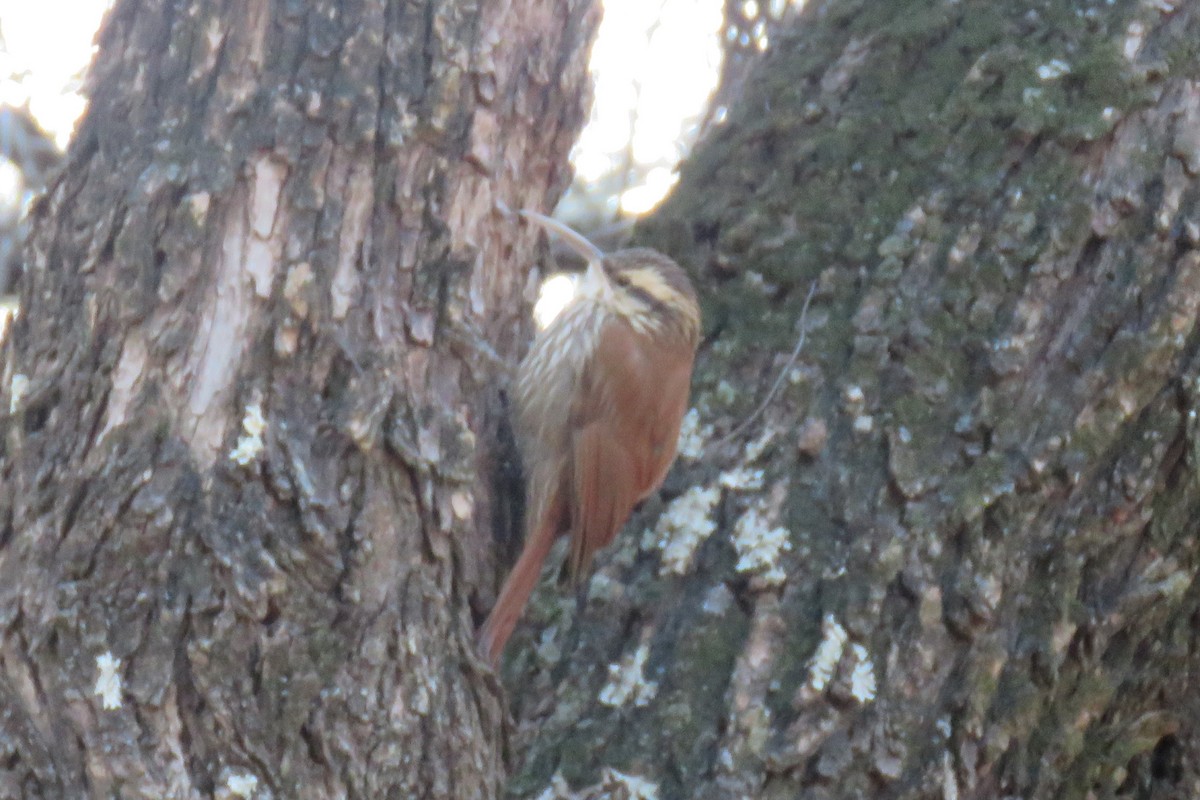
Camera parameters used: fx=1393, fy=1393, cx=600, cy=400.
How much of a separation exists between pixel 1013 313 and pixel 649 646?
0.97 m

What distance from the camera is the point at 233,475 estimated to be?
189 centimetres

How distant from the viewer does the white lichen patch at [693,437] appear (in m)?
2.87

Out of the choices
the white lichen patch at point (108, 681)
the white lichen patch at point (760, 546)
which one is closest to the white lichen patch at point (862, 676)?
the white lichen patch at point (760, 546)

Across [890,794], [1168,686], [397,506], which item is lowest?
[890,794]

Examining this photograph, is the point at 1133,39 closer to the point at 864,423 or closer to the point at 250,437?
the point at 864,423

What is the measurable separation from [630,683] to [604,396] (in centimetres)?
90

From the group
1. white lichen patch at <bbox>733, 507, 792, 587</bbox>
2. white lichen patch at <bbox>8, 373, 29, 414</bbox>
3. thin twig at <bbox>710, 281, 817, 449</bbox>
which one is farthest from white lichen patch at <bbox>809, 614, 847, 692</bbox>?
white lichen patch at <bbox>8, 373, 29, 414</bbox>

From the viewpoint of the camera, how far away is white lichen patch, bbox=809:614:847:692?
247 cm

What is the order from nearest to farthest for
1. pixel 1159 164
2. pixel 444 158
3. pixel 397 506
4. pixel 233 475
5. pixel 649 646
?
pixel 233 475 → pixel 397 506 → pixel 444 158 → pixel 649 646 → pixel 1159 164

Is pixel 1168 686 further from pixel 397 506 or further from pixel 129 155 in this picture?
pixel 129 155

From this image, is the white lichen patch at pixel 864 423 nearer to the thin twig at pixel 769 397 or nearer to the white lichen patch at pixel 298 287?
the thin twig at pixel 769 397

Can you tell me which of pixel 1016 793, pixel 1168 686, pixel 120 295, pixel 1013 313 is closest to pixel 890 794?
pixel 1016 793

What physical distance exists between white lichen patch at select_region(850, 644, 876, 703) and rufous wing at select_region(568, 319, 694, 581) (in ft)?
2.00

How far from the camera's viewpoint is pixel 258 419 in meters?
1.94
